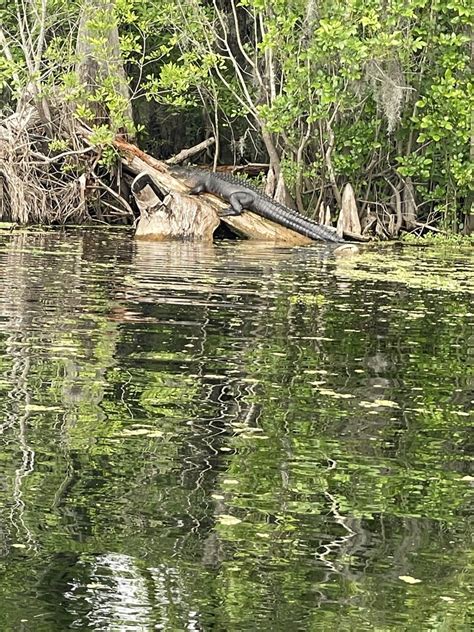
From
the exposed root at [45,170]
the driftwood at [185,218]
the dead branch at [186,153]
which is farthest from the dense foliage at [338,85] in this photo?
the dead branch at [186,153]

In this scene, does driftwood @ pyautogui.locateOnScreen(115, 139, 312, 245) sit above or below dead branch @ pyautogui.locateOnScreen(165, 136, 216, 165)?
below

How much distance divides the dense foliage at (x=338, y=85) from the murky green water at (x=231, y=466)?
31.1 ft

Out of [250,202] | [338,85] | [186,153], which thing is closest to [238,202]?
[250,202]

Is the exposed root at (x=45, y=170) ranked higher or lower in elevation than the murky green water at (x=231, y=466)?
higher

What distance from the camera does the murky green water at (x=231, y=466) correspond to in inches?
144

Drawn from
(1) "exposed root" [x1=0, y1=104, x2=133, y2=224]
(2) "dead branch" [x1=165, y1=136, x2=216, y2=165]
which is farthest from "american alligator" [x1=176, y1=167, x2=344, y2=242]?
(2) "dead branch" [x1=165, y1=136, x2=216, y2=165]

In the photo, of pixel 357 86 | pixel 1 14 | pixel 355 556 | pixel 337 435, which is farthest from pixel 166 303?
pixel 1 14

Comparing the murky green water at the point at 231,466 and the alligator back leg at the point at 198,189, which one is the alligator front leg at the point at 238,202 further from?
the murky green water at the point at 231,466

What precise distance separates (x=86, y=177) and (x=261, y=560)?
18.6 m

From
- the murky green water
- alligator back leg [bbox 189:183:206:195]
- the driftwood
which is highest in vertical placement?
alligator back leg [bbox 189:183:206:195]

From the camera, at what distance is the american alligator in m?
20.0

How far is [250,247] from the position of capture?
18.7 m

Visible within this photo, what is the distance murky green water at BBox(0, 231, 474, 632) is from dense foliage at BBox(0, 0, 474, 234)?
9471 millimetres

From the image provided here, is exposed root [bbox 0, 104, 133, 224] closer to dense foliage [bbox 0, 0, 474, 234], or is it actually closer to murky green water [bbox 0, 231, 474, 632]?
dense foliage [bbox 0, 0, 474, 234]
